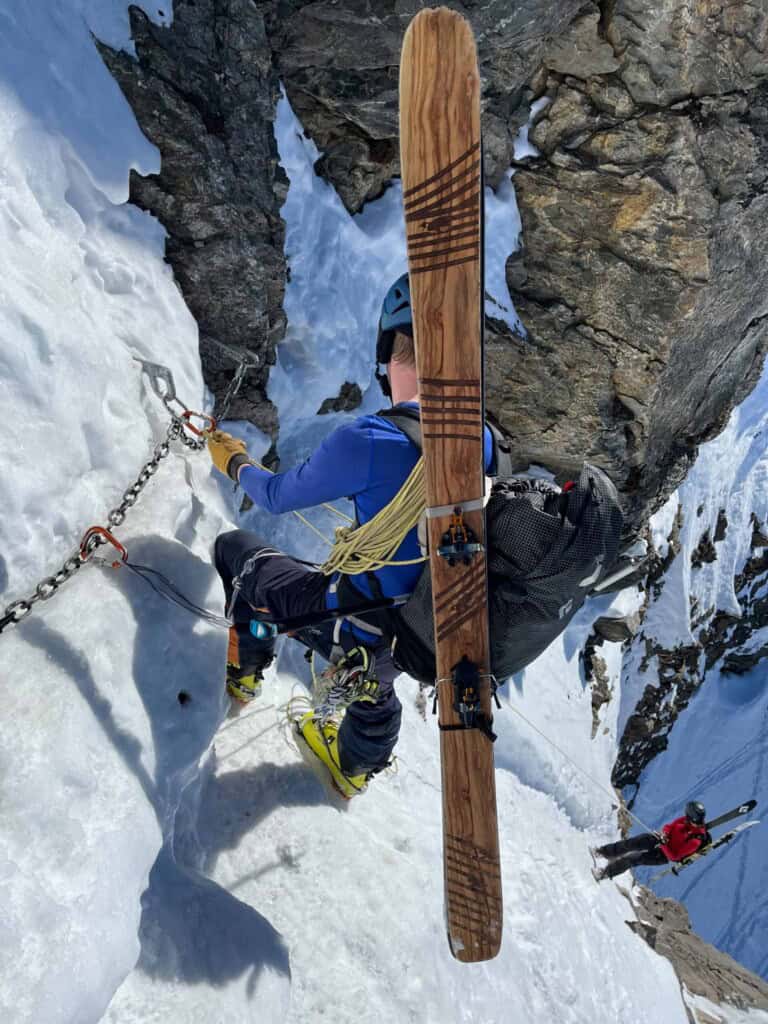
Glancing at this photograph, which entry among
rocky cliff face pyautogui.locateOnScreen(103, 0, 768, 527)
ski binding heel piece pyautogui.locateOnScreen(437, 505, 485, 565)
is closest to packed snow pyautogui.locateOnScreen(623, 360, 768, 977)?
rocky cliff face pyautogui.locateOnScreen(103, 0, 768, 527)

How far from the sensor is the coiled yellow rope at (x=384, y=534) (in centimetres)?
218

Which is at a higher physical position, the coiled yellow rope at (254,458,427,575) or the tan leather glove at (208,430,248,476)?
the tan leather glove at (208,430,248,476)

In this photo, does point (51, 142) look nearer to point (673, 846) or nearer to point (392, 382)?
point (392, 382)

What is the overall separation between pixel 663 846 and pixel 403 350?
19.4 feet

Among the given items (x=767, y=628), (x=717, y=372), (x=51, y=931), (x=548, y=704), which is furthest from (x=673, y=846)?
(x=767, y=628)

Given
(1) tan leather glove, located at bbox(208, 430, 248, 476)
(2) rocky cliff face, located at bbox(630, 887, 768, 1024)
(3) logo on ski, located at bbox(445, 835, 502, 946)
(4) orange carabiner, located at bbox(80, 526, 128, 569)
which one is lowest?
(2) rocky cliff face, located at bbox(630, 887, 768, 1024)

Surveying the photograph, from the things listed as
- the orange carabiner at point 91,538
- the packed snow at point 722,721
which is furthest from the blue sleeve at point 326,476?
the packed snow at point 722,721

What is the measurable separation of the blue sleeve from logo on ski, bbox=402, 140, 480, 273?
1.90 ft

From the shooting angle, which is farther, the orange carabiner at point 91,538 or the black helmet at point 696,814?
the black helmet at point 696,814

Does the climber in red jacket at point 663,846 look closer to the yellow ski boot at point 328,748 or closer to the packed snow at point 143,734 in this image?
the packed snow at point 143,734

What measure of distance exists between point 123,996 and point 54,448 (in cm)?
170

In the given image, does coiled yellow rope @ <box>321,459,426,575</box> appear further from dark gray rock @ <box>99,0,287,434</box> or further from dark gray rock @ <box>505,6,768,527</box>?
dark gray rock @ <box>505,6,768,527</box>

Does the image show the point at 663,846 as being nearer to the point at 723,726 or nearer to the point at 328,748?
the point at 328,748

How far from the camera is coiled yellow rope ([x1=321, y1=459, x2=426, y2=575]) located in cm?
218
